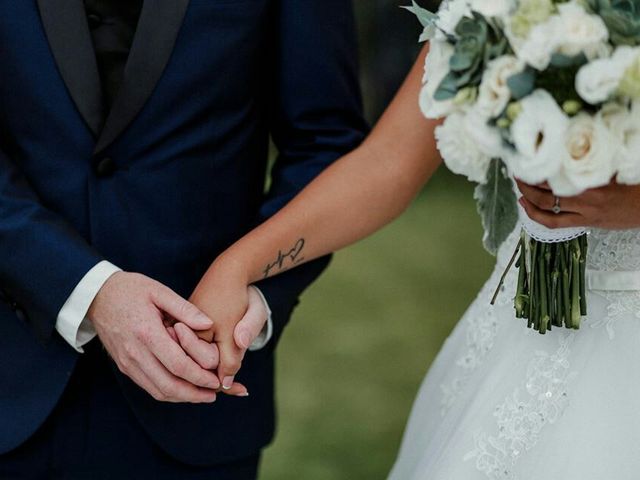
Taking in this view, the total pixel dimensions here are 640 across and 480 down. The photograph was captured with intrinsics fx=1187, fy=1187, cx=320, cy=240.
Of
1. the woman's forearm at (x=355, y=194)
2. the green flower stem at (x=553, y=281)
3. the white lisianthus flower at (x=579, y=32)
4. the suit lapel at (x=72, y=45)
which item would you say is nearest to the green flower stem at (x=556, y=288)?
the green flower stem at (x=553, y=281)

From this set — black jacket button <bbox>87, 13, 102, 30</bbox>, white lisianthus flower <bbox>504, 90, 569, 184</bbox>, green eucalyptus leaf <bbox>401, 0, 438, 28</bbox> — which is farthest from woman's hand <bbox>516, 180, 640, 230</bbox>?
black jacket button <bbox>87, 13, 102, 30</bbox>

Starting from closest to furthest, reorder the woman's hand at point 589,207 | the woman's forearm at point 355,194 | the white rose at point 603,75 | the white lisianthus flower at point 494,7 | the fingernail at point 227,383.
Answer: the white rose at point 603,75 < the white lisianthus flower at point 494,7 < the woman's hand at point 589,207 < the fingernail at point 227,383 < the woman's forearm at point 355,194

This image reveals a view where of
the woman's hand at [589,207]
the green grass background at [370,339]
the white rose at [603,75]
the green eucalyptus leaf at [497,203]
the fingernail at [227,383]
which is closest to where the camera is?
the white rose at [603,75]

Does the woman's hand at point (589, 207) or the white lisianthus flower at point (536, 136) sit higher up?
the white lisianthus flower at point (536, 136)

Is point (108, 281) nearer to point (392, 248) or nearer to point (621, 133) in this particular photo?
point (621, 133)

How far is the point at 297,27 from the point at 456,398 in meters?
0.85

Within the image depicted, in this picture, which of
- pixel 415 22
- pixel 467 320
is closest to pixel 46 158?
pixel 467 320

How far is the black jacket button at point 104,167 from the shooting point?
8.08 feet

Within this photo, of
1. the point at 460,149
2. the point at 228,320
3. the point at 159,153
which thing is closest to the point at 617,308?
the point at 460,149

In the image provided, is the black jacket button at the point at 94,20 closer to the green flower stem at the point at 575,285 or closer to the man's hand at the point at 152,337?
the man's hand at the point at 152,337

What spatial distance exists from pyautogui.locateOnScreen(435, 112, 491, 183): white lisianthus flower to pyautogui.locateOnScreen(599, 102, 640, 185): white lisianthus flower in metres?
0.20

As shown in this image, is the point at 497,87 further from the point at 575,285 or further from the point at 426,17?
the point at 575,285

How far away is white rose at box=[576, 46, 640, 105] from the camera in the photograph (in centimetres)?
→ 168

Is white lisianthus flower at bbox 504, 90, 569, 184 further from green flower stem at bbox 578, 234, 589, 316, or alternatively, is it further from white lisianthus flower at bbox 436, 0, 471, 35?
green flower stem at bbox 578, 234, 589, 316
